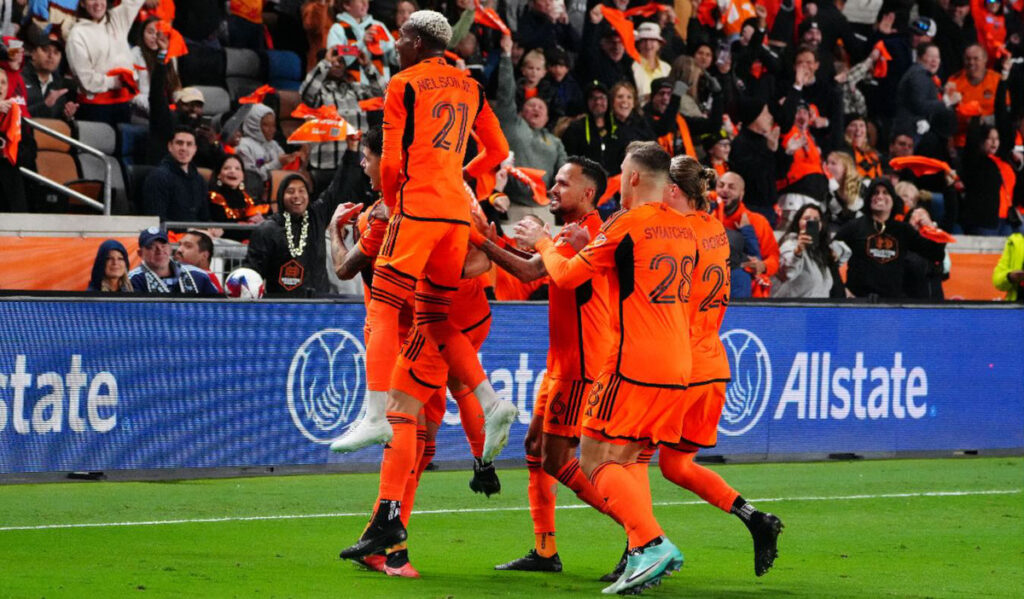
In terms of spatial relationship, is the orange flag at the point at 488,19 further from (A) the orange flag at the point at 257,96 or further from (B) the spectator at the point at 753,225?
(B) the spectator at the point at 753,225

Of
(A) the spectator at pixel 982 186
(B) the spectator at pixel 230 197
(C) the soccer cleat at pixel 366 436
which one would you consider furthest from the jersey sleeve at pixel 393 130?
(A) the spectator at pixel 982 186

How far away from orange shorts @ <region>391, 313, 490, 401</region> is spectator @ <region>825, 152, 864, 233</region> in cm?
1241

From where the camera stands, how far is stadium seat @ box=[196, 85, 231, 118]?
1722 centimetres

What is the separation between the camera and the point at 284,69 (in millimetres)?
18047

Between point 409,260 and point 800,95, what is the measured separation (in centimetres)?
1424

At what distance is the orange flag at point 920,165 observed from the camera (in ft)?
68.9

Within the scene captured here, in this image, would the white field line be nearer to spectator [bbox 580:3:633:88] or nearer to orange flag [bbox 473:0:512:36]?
orange flag [bbox 473:0:512:36]

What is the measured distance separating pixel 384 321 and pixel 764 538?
7.05 feet

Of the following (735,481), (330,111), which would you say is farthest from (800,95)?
(735,481)

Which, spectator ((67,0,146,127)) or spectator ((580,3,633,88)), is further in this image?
spectator ((580,3,633,88))

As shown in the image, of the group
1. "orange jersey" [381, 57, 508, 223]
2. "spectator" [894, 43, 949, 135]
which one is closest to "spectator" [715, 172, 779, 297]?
"spectator" [894, 43, 949, 135]

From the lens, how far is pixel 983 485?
13.5 meters

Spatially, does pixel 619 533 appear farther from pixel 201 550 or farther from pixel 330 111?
pixel 330 111

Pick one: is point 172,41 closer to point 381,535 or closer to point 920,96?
point 381,535
